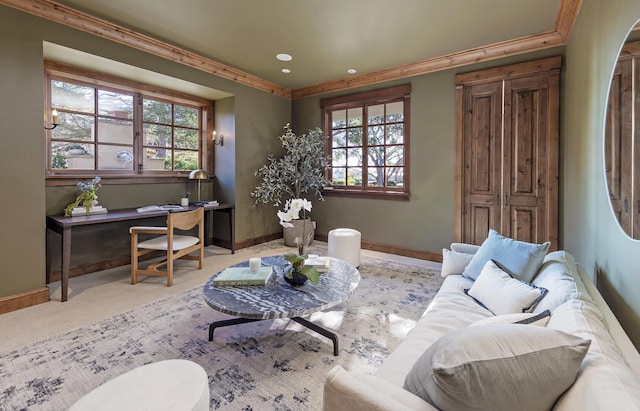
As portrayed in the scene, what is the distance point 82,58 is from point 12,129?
3.60 ft

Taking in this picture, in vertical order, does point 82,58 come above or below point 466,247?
above

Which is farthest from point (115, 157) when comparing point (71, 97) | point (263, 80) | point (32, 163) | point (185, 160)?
point (263, 80)

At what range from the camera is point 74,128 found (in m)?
3.81

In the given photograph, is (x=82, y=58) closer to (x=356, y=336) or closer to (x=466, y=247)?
(x=356, y=336)

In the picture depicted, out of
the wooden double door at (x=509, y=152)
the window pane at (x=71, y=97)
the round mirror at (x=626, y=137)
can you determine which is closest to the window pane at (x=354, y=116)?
the wooden double door at (x=509, y=152)

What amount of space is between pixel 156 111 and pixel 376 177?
3.39 meters

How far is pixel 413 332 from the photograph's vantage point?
5.61 feet

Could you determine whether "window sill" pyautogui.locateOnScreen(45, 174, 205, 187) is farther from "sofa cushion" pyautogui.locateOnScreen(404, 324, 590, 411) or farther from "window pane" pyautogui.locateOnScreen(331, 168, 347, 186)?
"sofa cushion" pyautogui.locateOnScreen(404, 324, 590, 411)

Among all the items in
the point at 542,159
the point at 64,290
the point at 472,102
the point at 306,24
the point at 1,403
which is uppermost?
the point at 306,24

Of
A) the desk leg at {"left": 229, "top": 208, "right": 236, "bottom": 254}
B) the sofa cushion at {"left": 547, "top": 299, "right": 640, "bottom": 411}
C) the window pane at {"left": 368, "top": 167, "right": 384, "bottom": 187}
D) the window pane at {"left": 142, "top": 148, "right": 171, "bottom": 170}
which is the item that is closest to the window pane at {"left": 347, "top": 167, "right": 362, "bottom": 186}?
the window pane at {"left": 368, "top": 167, "right": 384, "bottom": 187}

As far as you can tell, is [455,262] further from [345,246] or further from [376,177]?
[376,177]

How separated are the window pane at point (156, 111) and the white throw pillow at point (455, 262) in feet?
13.9

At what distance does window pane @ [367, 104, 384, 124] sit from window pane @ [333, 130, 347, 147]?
529mm

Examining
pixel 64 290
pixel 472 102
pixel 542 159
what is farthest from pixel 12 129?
pixel 542 159
